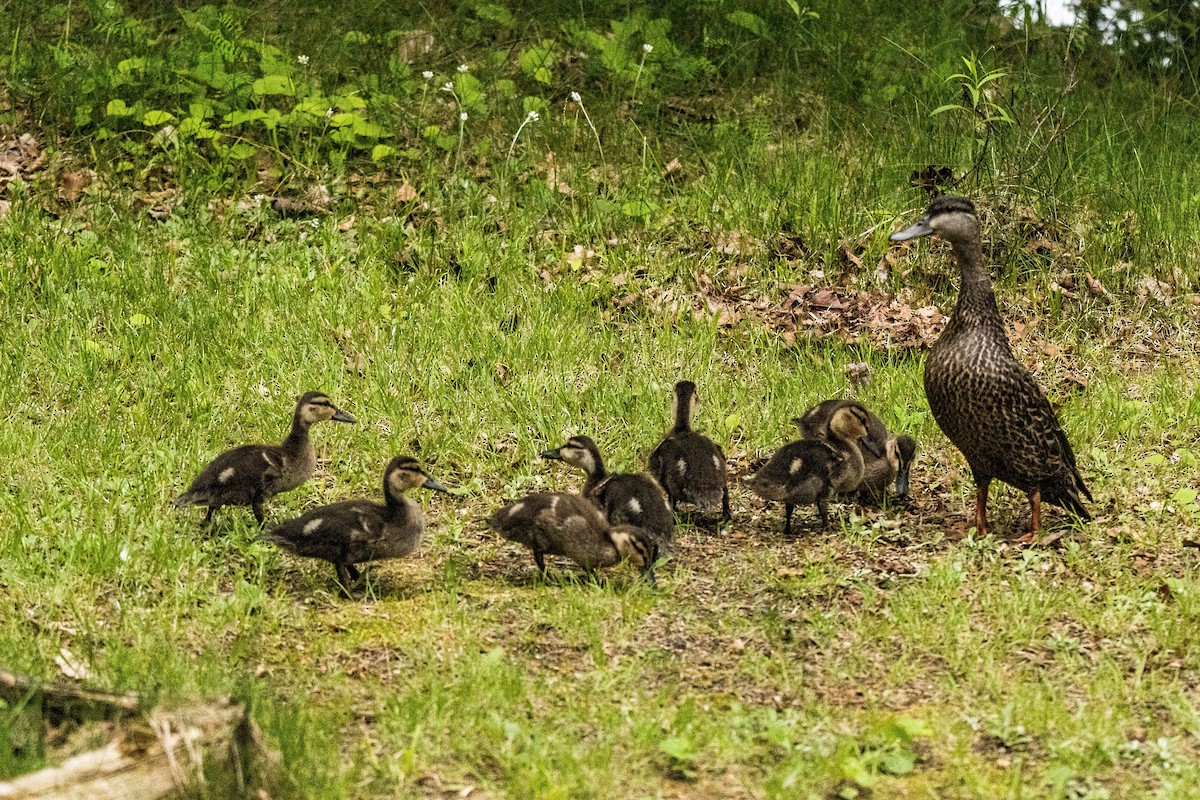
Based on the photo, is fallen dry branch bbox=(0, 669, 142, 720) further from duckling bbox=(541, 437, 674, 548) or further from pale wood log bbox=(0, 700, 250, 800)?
duckling bbox=(541, 437, 674, 548)

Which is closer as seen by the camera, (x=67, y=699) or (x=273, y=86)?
(x=67, y=699)

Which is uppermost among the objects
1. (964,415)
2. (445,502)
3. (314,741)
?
(964,415)

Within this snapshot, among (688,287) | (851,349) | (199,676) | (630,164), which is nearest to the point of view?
(199,676)

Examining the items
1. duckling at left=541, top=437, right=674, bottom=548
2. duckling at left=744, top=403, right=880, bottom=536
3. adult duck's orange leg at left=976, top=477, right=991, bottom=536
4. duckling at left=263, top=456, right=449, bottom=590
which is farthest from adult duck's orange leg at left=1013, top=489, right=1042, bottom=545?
duckling at left=263, top=456, right=449, bottom=590

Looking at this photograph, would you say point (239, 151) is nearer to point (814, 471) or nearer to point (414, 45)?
point (414, 45)

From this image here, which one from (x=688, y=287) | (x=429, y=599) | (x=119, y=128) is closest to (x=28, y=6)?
(x=119, y=128)

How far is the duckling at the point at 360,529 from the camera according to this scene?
5.57 m

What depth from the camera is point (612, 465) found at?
23.2ft

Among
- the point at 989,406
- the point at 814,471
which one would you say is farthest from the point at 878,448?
the point at 989,406

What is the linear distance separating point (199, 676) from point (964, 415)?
332cm

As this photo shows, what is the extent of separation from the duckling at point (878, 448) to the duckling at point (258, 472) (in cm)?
225

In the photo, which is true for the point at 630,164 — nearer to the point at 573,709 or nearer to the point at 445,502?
the point at 445,502

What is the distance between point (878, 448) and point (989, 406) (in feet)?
2.08

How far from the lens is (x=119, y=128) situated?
10.1m
